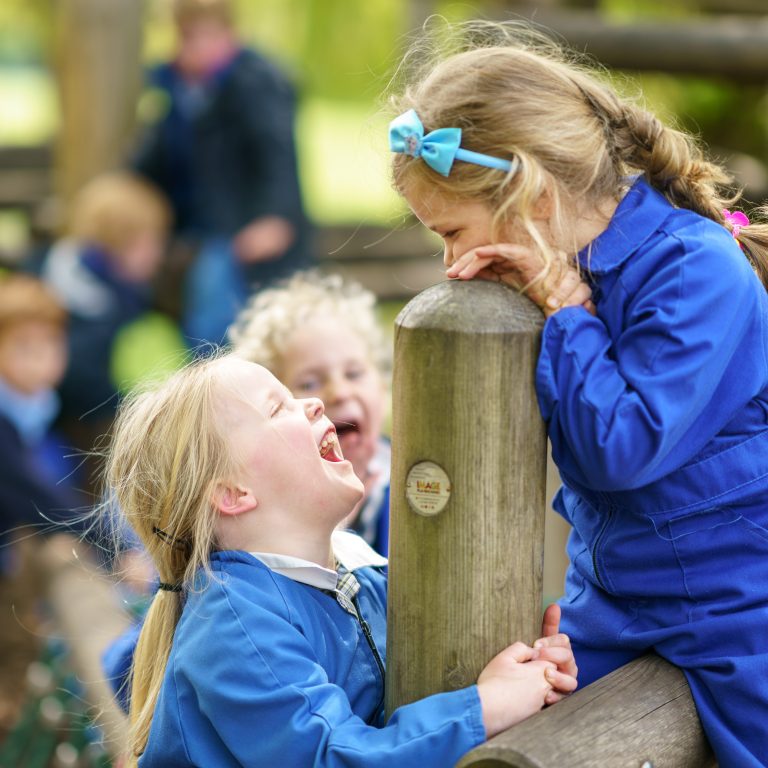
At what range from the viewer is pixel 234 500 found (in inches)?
73.7

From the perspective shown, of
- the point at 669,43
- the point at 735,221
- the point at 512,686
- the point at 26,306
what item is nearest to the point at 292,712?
Result: the point at 512,686

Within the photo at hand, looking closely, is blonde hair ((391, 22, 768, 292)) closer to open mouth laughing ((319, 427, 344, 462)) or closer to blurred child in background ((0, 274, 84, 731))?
open mouth laughing ((319, 427, 344, 462))

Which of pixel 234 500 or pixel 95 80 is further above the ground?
pixel 234 500

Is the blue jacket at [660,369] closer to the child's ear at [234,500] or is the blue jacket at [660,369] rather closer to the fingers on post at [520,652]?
the fingers on post at [520,652]

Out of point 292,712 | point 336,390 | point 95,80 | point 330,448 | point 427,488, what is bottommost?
point 95,80

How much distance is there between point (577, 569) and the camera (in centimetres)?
201

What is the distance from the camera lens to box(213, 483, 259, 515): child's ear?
1.86 meters

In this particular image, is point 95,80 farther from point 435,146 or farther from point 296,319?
point 435,146

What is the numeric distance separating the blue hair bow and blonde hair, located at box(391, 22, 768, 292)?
0.04 feet

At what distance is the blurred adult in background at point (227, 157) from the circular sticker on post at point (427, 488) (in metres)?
4.23

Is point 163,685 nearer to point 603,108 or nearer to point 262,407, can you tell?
point 262,407

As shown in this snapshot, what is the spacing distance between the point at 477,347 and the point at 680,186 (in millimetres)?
538

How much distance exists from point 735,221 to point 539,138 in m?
0.51

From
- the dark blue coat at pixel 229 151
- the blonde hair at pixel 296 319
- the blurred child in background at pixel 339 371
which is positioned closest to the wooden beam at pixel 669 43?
the dark blue coat at pixel 229 151
